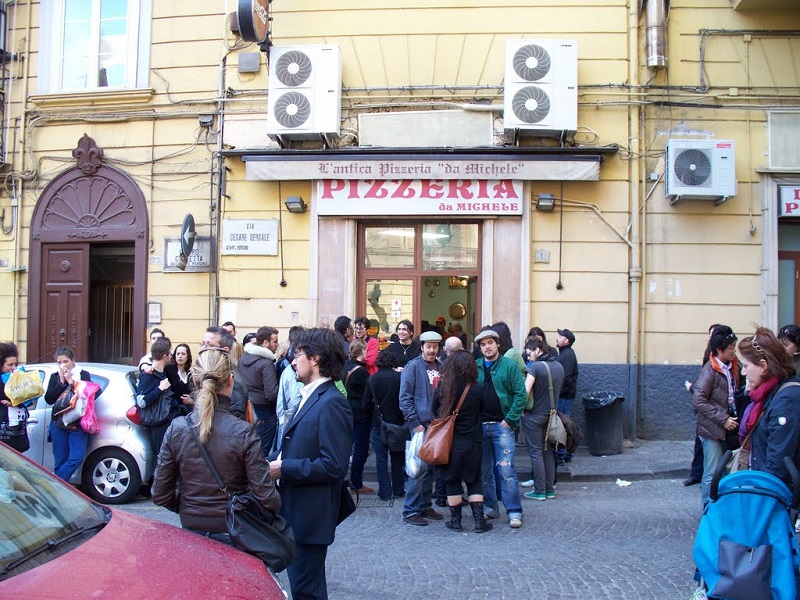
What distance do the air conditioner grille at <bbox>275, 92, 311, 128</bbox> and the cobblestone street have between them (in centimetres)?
562

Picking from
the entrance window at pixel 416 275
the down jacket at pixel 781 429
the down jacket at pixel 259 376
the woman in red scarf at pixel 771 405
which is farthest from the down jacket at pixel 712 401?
the entrance window at pixel 416 275

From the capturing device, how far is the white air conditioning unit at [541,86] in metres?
10.2

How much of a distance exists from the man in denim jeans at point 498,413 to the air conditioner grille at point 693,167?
4.72 m

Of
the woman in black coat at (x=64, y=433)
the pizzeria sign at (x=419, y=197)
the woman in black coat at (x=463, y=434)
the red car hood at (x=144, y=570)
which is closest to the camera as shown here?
the red car hood at (x=144, y=570)

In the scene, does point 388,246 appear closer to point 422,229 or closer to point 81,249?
point 422,229

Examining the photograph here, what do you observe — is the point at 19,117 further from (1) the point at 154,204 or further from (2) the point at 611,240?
(2) the point at 611,240

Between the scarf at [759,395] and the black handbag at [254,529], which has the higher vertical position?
the scarf at [759,395]

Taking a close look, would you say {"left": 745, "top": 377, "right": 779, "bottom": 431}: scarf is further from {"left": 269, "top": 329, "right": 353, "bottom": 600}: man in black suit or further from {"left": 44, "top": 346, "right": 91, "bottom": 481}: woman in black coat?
{"left": 44, "top": 346, "right": 91, "bottom": 481}: woman in black coat

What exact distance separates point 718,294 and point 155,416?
787 cm

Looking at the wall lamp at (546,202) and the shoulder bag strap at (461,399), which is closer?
the shoulder bag strap at (461,399)

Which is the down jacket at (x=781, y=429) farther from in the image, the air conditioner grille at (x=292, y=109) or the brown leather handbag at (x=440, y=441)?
the air conditioner grille at (x=292, y=109)

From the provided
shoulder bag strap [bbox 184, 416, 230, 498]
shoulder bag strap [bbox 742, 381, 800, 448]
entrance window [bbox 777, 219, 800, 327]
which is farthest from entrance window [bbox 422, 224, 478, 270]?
shoulder bag strap [bbox 184, 416, 230, 498]

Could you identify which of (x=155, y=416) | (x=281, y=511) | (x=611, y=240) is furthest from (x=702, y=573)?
(x=611, y=240)

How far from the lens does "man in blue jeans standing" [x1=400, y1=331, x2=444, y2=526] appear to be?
22.4ft
